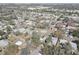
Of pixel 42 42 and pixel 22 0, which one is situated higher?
pixel 22 0

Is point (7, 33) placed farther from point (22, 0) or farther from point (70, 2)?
point (70, 2)

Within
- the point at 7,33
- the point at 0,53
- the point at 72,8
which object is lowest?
the point at 0,53

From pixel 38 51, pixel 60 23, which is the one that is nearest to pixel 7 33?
pixel 38 51

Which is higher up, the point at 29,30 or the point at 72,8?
the point at 72,8

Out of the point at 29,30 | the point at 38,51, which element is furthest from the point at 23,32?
the point at 38,51

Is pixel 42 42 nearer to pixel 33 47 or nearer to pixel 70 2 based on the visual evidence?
pixel 33 47

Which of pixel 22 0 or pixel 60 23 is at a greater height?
pixel 22 0

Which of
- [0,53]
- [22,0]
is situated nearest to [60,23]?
[22,0]

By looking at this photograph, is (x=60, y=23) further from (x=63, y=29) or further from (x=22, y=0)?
(x=22, y=0)
